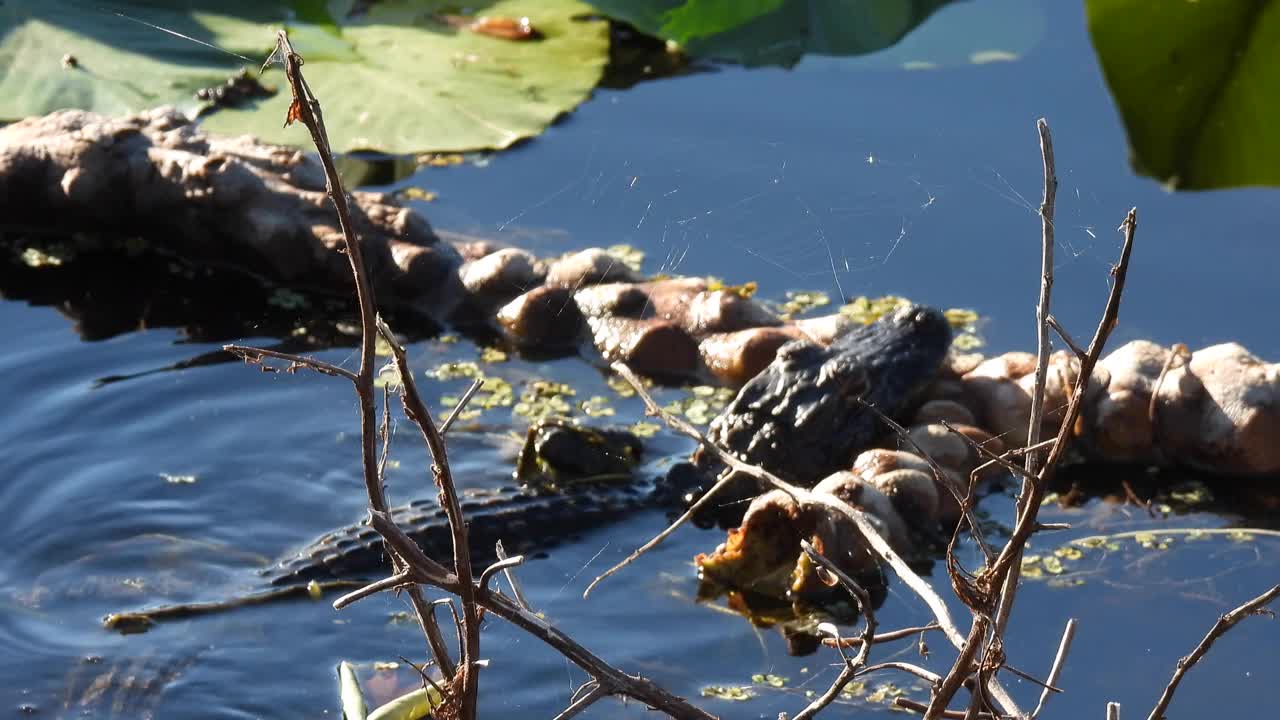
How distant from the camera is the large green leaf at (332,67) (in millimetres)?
5070

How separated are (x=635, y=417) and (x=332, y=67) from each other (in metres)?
2.39

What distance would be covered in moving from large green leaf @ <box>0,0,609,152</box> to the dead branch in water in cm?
392

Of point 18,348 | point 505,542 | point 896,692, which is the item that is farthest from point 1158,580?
point 18,348

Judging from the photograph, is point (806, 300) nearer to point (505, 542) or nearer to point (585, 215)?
point (585, 215)

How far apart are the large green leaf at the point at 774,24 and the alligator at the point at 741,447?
207 cm

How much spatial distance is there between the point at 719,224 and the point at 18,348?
1.94 m

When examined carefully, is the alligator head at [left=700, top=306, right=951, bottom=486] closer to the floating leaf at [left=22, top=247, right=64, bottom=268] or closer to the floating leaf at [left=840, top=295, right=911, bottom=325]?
the floating leaf at [left=840, top=295, right=911, bottom=325]

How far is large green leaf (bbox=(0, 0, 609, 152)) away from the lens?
5070 millimetres

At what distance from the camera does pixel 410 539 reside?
45.0 inches

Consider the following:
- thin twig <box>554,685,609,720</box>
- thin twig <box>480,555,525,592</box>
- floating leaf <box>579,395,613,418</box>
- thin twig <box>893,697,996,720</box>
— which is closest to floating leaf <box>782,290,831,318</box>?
floating leaf <box>579,395,613,418</box>

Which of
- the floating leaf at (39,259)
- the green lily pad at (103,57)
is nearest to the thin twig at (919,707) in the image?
the floating leaf at (39,259)

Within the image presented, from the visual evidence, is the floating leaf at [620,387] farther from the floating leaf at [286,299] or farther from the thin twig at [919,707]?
the thin twig at [919,707]

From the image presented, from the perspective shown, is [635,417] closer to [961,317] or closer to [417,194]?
[961,317]

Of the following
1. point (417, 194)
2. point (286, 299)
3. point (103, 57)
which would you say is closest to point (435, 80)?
point (417, 194)
